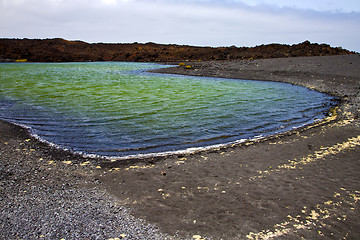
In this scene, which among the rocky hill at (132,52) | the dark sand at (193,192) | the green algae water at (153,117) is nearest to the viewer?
the dark sand at (193,192)

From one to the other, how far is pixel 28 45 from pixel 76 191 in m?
105

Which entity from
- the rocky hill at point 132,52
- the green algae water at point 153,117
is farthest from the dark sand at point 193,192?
the rocky hill at point 132,52

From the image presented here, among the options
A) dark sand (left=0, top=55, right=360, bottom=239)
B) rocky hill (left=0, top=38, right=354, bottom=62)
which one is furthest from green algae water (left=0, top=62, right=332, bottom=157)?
rocky hill (left=0, top=38, right=354, bottom=62)

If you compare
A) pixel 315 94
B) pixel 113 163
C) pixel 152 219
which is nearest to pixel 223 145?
pixel 113 163

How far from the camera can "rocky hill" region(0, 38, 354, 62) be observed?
51.7 metres

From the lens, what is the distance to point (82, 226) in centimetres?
477

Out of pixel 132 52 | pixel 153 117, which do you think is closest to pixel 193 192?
pixel 153 117

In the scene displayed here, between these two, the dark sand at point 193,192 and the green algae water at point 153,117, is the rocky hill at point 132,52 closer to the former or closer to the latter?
the green algae water at point 153,117

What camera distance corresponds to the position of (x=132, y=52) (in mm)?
93188

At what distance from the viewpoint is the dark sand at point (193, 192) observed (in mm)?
4734

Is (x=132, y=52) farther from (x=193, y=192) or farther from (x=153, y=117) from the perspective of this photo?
(x=193, y=192)

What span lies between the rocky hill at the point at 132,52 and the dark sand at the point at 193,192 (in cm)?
4511

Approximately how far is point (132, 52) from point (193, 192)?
303ft

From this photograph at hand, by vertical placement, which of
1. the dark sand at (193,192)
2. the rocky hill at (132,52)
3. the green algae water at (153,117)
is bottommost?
the dark sand at (193,192)
